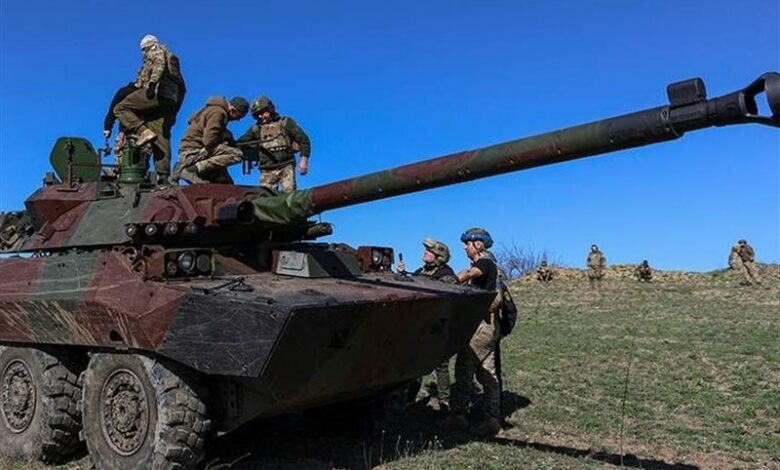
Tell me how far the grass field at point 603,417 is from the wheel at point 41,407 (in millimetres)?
170

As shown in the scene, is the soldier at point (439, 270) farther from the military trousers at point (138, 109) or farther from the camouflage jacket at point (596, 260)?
the camouflage jacket at point (596, 260)

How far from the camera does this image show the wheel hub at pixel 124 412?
642cm

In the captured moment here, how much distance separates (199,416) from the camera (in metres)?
6.22

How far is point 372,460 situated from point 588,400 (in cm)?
357

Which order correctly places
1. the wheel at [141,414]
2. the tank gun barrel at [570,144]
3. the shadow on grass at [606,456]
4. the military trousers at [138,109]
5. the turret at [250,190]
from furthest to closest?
the military trousers at [138,109] → the shadow on grass at [606,456] → the wheel at [141,414] → the turret at [250,190] → the tank gun barrel at [570,144]

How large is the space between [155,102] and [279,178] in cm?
158

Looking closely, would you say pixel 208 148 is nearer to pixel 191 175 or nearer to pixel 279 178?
pixel 191 175

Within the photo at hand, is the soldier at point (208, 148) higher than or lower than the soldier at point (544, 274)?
lower

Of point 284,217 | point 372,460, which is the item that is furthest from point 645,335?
point 284,217

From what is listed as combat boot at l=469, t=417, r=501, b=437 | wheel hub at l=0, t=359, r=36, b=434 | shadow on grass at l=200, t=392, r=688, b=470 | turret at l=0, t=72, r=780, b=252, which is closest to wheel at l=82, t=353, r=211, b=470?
shadow on grass at l=200, t=392, r=688, b=470

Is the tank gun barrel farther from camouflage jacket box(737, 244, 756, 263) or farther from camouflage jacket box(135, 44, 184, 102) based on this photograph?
camouflage jacket box(737, 244, 756, 263)

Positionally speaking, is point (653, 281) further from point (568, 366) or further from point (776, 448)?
point (776, 448)

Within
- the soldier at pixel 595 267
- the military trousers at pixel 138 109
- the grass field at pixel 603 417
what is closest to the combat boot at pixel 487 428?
the grass field at pixel 603 417

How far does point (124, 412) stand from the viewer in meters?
6.53
